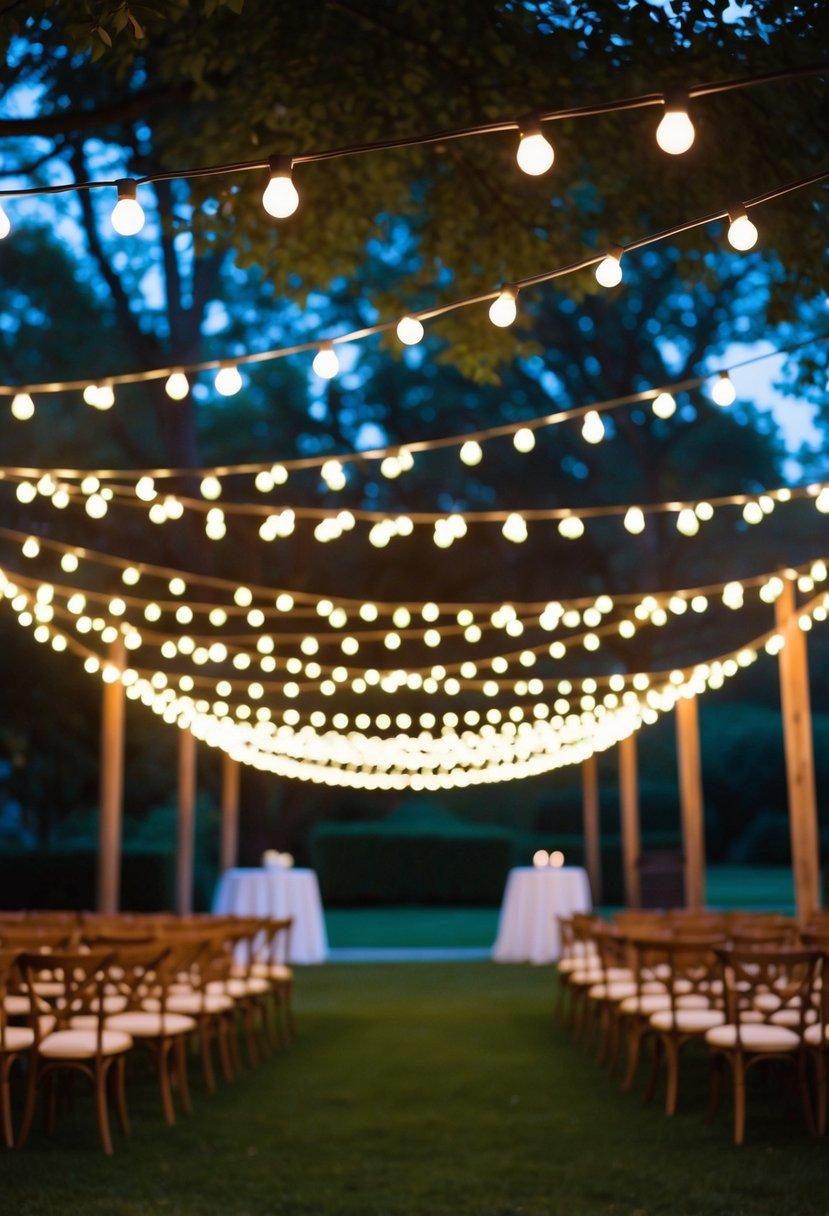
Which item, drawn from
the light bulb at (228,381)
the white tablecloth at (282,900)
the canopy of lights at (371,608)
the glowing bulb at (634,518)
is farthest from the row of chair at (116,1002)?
the white tablecloth at (282,900)

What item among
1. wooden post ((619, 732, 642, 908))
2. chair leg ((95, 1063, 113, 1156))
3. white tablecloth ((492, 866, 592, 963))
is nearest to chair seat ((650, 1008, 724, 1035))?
chair leg ((95, 1063, 113, 1156))

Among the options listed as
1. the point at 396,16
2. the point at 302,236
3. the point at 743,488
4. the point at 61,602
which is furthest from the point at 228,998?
the point at 743,488

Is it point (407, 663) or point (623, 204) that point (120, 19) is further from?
point (407, 663)

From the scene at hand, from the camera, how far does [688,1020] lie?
6.15m

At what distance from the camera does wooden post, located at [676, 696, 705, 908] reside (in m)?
11.0

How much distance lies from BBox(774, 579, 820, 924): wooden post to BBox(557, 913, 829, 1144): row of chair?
0.46 metres

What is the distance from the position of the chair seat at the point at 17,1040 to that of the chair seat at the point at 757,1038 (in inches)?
110

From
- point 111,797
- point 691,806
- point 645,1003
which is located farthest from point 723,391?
point 111,797

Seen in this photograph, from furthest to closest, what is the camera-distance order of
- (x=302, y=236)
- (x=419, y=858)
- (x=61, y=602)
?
1. (x=419, y=858)
2. (x=61, y=602)
3. (x=302, y=236)

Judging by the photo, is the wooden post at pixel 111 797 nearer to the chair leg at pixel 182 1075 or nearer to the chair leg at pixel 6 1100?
the chair leg at pixel 182 1075

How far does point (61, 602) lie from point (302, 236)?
812 cm

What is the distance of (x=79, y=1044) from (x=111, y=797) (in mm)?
5147

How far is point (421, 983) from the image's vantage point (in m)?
12.0

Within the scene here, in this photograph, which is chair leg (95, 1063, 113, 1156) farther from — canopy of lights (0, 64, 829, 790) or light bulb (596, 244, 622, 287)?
light bulb (596, 244, 622, 287)
